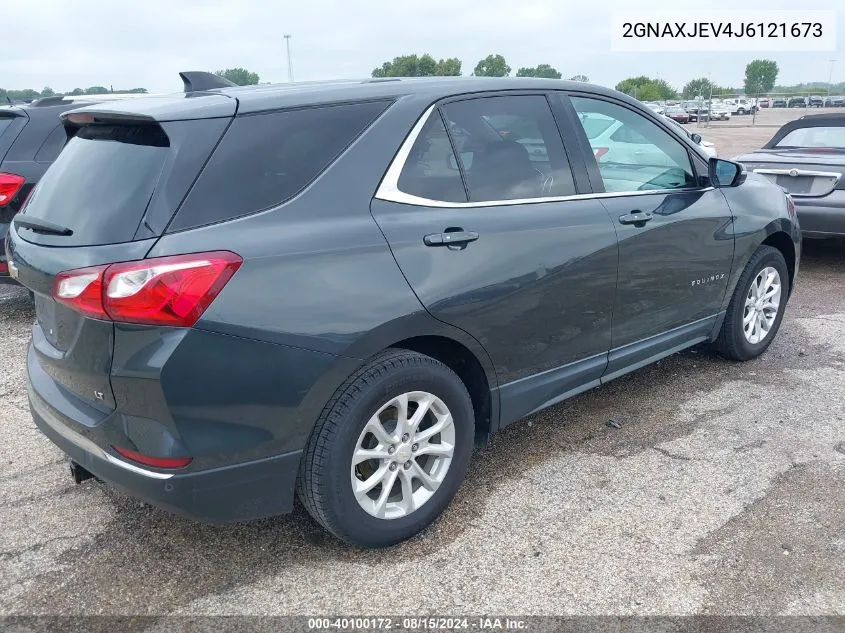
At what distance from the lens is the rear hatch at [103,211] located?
239cm

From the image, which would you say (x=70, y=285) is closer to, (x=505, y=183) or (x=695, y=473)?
(x=505, y=183)

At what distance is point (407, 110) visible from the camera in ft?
9.69

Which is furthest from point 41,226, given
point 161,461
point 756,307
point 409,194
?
point 756,307

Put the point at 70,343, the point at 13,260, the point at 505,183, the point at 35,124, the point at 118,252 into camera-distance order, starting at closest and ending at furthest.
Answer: the point at 118,252 < the point at 70,343 < the point at 13,260 < the point at 505,183 < the point at 35,124

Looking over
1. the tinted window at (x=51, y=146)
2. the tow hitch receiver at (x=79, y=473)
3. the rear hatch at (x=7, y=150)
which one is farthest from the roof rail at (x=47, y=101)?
the tow hitch receiver at (x=79, y=473)

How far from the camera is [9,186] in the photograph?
5406 mm

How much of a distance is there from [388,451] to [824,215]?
581cm

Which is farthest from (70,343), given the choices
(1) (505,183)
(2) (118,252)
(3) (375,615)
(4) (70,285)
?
(1) (505,183)

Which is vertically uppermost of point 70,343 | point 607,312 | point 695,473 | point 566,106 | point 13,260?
point 566,106

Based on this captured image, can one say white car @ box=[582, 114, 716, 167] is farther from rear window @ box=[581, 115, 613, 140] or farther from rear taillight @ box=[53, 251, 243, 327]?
rear taillight @ box=[53, 251, 243, 327]

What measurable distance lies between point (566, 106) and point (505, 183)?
65 cm

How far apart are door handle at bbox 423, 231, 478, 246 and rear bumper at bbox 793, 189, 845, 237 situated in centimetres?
532

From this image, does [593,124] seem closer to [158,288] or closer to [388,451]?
[388,451]

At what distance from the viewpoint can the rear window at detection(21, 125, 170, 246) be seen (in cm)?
243
